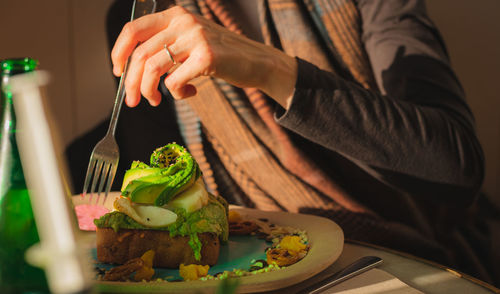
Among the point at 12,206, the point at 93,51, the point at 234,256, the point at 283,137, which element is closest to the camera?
the point at 12,206

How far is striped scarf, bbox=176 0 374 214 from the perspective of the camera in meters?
1.08

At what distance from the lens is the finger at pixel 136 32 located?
2.04ft

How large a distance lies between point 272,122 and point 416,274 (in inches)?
23.0

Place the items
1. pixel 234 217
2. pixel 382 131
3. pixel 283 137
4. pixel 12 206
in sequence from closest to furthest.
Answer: pixel 12 206
pixel 234 217
pixel 382 131
pixel 283 137

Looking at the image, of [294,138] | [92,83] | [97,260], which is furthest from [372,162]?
[92,83]

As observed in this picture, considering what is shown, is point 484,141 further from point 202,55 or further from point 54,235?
point 54,235

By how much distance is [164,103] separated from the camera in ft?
4.02

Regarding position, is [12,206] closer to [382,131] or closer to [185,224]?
[185,224]

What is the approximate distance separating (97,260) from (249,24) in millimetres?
788

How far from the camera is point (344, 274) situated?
0.52 metres

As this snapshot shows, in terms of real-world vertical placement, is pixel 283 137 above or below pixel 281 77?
below

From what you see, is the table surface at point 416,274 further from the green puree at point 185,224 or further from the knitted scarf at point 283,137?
the knitted scarf at point 283,137

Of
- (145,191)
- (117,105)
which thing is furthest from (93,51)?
(145,191)

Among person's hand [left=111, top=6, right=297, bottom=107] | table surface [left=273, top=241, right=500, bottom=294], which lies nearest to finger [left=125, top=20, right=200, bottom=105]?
Result: person's hand [left=111, top=6, right=297, bottom=107]
